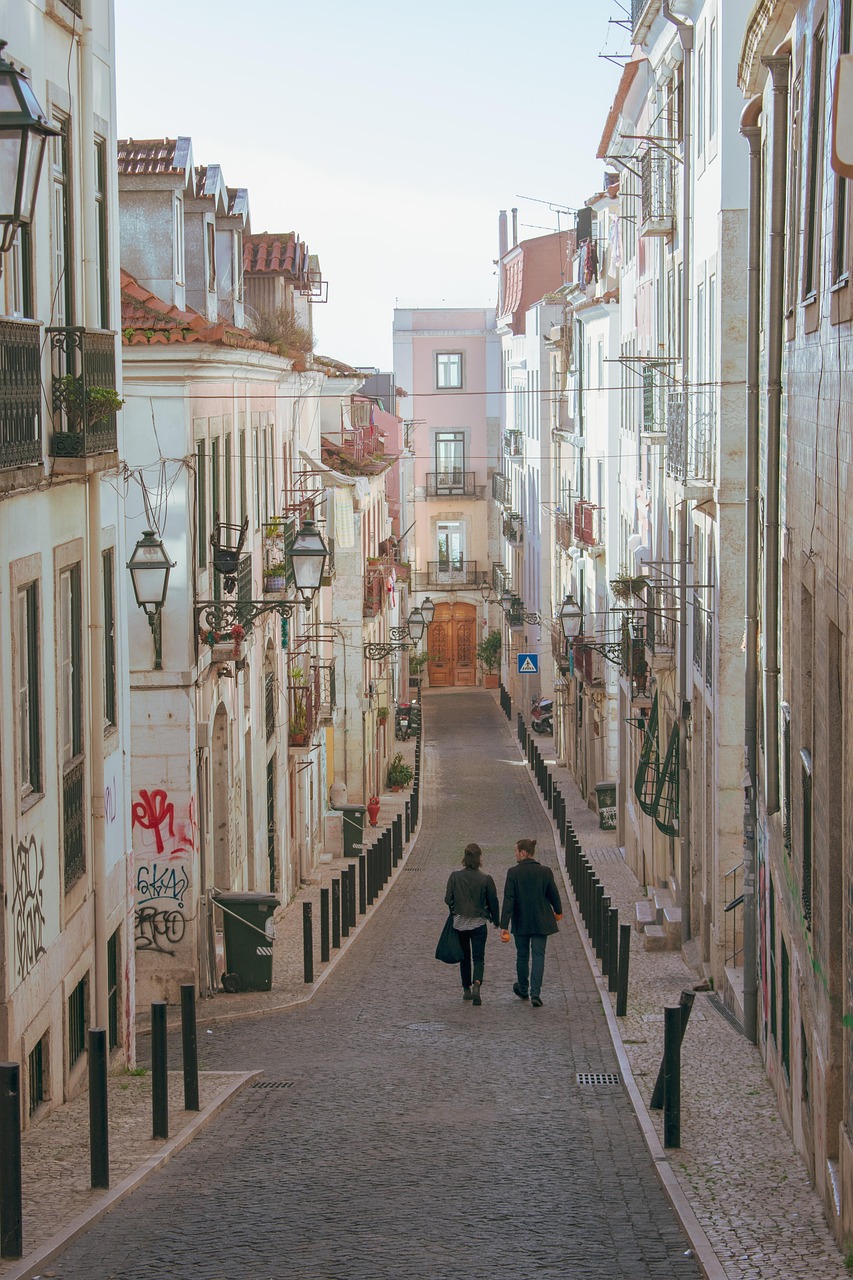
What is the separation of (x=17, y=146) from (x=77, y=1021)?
711cm

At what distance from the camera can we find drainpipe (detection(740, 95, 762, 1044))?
13289 millimetres

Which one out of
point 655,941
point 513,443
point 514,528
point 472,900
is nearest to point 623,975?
point 472,900

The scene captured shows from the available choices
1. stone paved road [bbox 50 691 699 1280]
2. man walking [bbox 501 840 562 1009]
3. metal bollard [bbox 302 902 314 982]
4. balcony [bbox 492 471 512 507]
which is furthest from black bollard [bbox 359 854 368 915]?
balcony [bbox 492 471 512 507]

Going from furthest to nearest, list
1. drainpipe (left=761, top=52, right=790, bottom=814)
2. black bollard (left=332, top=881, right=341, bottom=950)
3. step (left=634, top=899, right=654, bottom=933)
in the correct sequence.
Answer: step (left=634, top=899, right=654, bottom=933), black bollard (left=332, top=881, right=341, bottom=950), drainpipe (left=761, top=52, right=790, bottom=814)

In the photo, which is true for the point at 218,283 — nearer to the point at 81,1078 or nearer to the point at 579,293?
the point at 81,1078

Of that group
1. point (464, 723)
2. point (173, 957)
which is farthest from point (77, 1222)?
point (464, 723)

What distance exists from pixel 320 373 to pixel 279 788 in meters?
7.71

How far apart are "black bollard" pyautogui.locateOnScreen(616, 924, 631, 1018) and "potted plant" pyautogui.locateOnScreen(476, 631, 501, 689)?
4857 cm

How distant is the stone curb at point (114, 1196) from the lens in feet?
23.2

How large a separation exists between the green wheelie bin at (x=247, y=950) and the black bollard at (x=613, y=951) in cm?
337

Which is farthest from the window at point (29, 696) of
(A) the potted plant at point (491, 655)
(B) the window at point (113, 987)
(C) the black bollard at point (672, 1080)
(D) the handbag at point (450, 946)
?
(A) the potted plant at point (491, 655)

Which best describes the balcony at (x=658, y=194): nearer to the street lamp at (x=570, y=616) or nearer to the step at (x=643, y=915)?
the step at (x=643, y=915)

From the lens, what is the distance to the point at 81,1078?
11812mm

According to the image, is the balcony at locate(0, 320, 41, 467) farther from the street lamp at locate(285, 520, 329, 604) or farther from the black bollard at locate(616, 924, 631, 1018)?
the street lamp at locate(285, 520, 329, 604)
